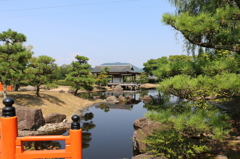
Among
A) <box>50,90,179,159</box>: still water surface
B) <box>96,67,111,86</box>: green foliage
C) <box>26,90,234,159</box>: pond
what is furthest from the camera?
<box>96,67,111,86</box>: green foliage

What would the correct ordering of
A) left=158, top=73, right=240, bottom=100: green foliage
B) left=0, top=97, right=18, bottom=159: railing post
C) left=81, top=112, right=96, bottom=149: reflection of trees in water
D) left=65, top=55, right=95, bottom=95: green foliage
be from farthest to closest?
left=65, top=55, right=95, bottom=95: green foliage
left=81, top=112, right=96, bottom=149: reflection of trees in water
left=158, top=73, right=240, bottom=100: green foliage
left=0, top=97, right=18, bottom=159: railing post

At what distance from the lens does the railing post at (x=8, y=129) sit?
7.08 ft

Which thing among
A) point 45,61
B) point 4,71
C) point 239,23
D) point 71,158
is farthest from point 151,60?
point 71,158

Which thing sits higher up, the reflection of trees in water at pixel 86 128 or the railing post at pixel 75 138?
the railing post at pixel 75 138

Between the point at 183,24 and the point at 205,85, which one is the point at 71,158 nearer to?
the point at 205,85

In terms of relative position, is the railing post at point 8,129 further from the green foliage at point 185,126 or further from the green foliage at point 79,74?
the green foliage at point 79,74

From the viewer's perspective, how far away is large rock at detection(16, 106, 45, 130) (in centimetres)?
832

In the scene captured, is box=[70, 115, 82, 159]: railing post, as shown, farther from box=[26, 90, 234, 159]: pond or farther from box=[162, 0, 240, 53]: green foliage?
box=[162, 0, 240, 53]: green foliage

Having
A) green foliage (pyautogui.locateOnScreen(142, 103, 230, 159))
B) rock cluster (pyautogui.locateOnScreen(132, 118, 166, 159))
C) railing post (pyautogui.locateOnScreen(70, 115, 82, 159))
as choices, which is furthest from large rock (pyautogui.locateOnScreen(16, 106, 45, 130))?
railing post (pyautogui.locateOnScreen(70, 115, 82, 159))

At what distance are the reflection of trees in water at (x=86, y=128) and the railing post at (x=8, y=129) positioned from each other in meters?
5.01

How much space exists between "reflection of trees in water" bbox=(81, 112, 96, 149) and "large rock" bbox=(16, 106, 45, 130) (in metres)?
2.35

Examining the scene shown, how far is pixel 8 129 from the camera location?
2186 mm

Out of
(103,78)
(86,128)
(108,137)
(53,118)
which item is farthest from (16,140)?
(103,78)

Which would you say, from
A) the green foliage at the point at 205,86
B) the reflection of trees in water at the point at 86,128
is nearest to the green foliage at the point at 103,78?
the reflection of trees in water at the point at 86,128
